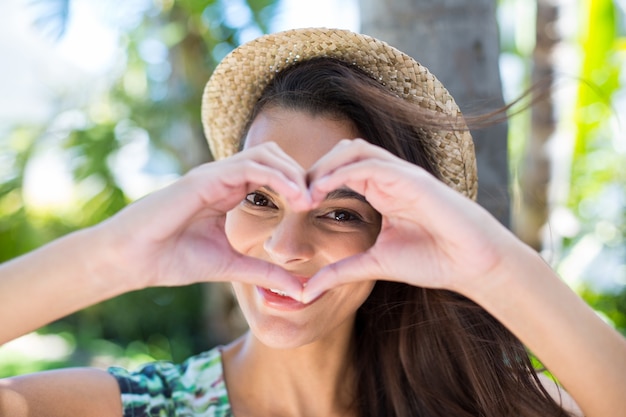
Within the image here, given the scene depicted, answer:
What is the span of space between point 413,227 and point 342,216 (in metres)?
0.40

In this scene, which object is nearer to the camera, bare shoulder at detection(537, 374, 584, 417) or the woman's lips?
the woman's lips

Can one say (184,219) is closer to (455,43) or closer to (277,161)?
(277,161)

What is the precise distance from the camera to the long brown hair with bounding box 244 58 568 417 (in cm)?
207

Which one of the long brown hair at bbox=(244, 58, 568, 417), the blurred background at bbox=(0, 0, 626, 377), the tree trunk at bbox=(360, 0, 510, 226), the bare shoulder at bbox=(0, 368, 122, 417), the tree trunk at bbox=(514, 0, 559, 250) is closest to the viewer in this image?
the bare shoulder at bbox=(0, 368, 122, 417)

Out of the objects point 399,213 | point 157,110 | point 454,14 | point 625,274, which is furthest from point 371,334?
point 625,274

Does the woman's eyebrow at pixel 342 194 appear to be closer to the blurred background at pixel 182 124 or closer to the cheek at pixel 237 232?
the cheek at pixel 237 232

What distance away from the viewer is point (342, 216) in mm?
2008

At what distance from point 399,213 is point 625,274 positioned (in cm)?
617

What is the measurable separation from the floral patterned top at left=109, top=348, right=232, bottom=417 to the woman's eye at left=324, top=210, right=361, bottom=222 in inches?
24.1

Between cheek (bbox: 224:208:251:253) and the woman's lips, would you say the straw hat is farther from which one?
the woman's lips

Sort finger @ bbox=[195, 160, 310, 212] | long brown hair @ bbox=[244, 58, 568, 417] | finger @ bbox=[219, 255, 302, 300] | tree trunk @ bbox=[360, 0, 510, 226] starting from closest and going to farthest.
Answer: finger @ bbox=[195, 160, 310, 212], finger @ bbox=[219, 255, 302, 300], long brown hair @ bbox=[244, 58, 568, 417], tree trunk @ bbox=[360, 0, 510, 226]

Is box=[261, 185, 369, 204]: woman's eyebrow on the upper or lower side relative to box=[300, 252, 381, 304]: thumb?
upper


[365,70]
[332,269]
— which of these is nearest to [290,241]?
[332,269]

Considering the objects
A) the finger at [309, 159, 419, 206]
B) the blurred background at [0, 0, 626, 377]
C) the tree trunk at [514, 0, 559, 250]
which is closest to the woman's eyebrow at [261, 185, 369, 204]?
the finger at [309, 159, 419, 206]
